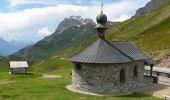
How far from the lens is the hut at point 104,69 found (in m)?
42.9

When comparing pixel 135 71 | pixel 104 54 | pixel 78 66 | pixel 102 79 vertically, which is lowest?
pixel 102 79

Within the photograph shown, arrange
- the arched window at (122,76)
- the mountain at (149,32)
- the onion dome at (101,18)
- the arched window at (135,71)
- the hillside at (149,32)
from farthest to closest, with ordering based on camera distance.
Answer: the hillside at (149,32) < the mountain at (149,32) < the arched window at (135,71) < the onion dome at (101,18) < the arched window at (122,76)

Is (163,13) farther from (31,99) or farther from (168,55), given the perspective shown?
(31,99)

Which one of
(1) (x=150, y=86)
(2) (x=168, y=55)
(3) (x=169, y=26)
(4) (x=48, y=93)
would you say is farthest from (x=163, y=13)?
(4) (x=48, y=93)

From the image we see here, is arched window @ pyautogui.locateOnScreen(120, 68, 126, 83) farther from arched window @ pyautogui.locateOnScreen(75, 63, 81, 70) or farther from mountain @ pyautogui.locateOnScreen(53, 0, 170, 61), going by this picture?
mountain @ pyautogui.locateOnScreen(53, 0, 170, 61)

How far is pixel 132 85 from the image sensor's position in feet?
152

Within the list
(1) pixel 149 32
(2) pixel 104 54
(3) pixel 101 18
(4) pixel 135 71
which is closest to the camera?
(2) pixel 104 54

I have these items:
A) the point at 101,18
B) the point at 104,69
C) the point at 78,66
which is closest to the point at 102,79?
the point at 104,69

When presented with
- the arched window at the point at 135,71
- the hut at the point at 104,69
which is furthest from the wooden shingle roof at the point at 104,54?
the arched window at the point at 135,71

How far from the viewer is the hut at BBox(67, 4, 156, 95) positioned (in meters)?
42.9

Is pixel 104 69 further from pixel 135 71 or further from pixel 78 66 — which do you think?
pixel 135 71

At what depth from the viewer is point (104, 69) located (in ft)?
141

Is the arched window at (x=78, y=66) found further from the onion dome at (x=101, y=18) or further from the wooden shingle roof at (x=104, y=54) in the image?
the onion dome at (x=101, y=18)

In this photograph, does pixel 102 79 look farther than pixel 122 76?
No
